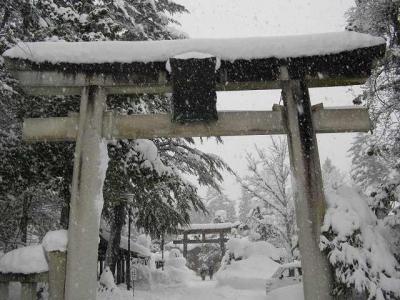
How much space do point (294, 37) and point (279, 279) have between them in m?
10.3

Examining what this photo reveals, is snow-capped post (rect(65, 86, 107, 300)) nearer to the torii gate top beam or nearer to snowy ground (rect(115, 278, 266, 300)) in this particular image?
the torii gate top beam

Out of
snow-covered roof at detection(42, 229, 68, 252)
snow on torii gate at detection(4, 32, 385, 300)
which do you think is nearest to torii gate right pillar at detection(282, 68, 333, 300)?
snow on torii gate at detection(4, 32, 385, 300)

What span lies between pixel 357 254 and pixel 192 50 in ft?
11.8

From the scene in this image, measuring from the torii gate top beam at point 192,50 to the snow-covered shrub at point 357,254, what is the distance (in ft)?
6.56

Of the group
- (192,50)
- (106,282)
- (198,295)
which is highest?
(192,50)

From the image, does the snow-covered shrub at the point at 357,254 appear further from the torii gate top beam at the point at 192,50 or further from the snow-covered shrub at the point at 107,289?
the snow-covered shrub at the point at 107,289

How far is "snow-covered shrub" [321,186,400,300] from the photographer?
4.62 m

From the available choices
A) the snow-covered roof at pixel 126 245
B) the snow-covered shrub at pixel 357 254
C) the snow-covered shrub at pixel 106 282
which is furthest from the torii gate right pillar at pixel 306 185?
the snow-covered roof at pixel 126 245

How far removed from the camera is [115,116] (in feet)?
17.9

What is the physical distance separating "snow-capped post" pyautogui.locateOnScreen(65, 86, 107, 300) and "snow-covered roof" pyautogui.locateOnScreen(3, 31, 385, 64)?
55 cm

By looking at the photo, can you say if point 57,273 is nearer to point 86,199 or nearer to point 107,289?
point 86,199

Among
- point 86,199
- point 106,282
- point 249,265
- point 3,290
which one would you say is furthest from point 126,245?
point 86,199

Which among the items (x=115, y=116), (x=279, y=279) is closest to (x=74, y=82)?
(x=115, y=116)

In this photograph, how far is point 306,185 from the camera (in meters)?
5.05
